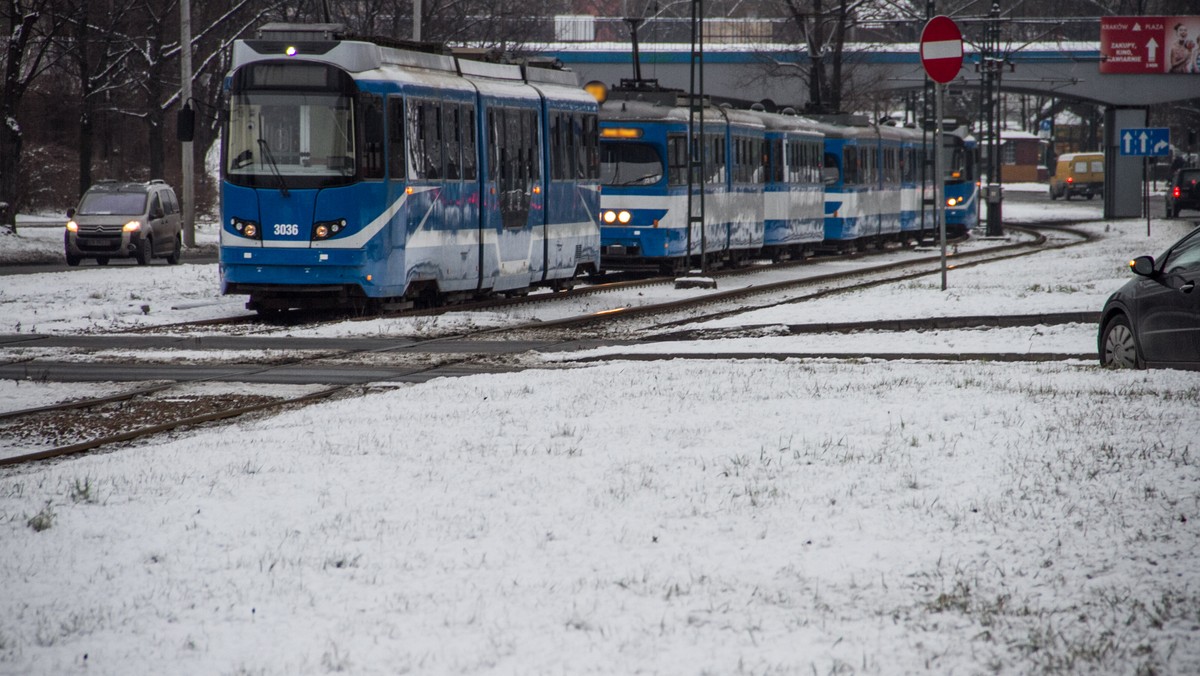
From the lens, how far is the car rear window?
36.9 m

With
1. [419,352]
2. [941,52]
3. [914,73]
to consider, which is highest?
[914,73]

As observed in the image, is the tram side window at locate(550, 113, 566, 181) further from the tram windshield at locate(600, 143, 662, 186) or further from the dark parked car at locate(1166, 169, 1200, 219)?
the dark parked car at locate(1166, 169, 1200, 219)

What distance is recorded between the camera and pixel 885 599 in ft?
18.8

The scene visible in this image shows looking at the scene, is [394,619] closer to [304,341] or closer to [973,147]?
[304,341]

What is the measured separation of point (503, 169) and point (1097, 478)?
16.5 meters

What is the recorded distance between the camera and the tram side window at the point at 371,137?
65.0ft

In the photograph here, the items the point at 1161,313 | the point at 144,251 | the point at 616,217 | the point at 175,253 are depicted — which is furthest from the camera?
the point at 175,253

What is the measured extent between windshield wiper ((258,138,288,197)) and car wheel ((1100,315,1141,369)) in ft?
33.8

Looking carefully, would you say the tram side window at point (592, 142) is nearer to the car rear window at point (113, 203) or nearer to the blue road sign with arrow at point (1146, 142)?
the car rear window at point (113, 203)

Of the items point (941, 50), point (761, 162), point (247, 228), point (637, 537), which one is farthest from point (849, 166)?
point (637, 537)

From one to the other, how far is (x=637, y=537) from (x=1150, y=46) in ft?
222

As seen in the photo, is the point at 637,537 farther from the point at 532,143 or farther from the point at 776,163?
the point at 776,163

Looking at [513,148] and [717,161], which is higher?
[717,161]

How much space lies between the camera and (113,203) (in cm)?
3731
